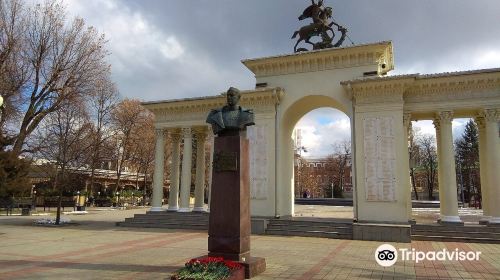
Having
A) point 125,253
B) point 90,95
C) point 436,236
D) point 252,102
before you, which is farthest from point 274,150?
point 90,95

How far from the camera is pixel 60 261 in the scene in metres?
10.5

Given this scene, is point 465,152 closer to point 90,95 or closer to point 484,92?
point 484,92

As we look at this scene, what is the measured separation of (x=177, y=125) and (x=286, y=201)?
827 cm

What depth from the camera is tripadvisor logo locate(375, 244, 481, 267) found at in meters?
11.3

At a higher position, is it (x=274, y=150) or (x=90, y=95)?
(x=90, y=95)

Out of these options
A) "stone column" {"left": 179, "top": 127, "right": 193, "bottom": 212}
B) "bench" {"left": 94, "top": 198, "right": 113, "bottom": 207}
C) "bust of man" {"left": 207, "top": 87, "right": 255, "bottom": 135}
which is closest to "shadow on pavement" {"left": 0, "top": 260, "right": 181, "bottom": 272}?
"bust of man" {"left": 207, "top": 87, "right": 255, "bottom": 135}

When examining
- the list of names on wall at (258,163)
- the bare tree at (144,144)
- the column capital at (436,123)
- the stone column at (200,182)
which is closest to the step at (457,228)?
the column capital at (436,123)

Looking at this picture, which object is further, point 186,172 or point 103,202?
point 103,202

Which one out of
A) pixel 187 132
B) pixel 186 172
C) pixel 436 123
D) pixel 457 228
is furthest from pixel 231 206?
pixel 187 132

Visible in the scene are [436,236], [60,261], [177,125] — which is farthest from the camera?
[177,125]

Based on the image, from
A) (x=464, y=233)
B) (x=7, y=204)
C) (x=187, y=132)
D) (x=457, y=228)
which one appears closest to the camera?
(x=464, y=233)

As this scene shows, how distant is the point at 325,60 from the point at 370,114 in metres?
3.86

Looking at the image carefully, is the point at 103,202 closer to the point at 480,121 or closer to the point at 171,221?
the point at 171,221

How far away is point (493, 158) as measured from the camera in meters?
16.9
